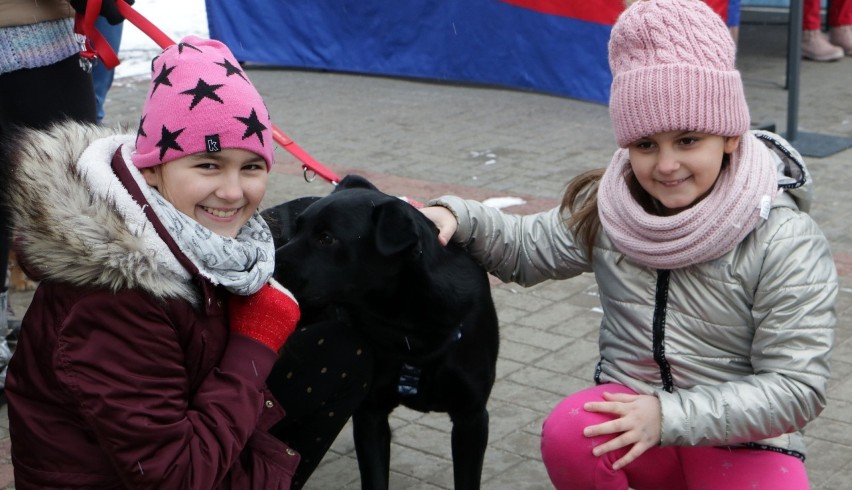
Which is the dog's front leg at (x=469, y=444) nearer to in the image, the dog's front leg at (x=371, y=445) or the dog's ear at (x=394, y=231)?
the dog's front leg at (x=371, y=445)

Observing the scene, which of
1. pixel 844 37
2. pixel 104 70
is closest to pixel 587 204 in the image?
pixel 104 70

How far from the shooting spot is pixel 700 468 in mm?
2805

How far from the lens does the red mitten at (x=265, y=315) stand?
8.61ft

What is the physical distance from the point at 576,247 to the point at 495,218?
0.23 metres

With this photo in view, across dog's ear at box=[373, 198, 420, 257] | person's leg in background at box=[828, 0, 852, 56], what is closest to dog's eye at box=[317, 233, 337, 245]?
dog's ear at box=[373, 198, 420, 257]

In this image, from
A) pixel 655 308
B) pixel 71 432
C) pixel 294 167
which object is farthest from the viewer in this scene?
pixel 294 167

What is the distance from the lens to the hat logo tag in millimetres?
2473

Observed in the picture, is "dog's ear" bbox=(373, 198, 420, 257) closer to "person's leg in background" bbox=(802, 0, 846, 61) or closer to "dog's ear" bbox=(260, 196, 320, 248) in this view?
"dog's ear" bbox=(260, 196, 320, 248)

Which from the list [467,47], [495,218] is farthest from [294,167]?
[495,218]

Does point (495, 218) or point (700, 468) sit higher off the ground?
point (495, 218)

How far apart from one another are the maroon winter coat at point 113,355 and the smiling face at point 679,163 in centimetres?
99

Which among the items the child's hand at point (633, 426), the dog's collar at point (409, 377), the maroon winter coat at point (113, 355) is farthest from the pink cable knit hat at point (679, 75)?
the maroon winter coat at point (113, 355)

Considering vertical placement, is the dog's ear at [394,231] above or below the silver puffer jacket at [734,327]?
above

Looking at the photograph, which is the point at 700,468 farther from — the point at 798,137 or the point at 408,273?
the point at 798,137
